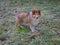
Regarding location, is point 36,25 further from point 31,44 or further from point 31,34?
point 31,44

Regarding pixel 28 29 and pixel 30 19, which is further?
pixel 28 29

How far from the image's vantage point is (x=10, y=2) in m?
13.1

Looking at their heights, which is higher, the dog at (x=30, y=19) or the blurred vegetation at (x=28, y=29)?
the dog at (x=30, y=19)

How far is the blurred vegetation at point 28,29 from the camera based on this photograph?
258 inches

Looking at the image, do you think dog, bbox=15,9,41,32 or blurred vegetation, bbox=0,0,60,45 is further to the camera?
dog, bbox=15,9,41,32

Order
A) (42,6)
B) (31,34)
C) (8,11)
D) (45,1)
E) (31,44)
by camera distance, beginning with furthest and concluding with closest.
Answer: (45,1), (42,6), (8,11), (31,34), (31,44)

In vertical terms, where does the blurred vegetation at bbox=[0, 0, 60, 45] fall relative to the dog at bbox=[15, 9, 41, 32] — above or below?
below

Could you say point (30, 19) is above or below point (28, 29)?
above

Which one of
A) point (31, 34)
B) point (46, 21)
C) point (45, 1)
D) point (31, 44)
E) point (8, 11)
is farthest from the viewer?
point (45, 1)

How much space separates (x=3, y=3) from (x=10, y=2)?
41 centimetres

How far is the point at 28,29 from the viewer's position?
781cm

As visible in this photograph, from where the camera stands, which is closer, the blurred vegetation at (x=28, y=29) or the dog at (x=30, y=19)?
the blurred vegetation at (x=28, y=29)

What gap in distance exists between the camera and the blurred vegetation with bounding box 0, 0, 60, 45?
6557mm

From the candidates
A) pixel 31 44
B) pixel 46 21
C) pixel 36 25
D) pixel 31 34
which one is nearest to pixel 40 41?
pixel 31 44
